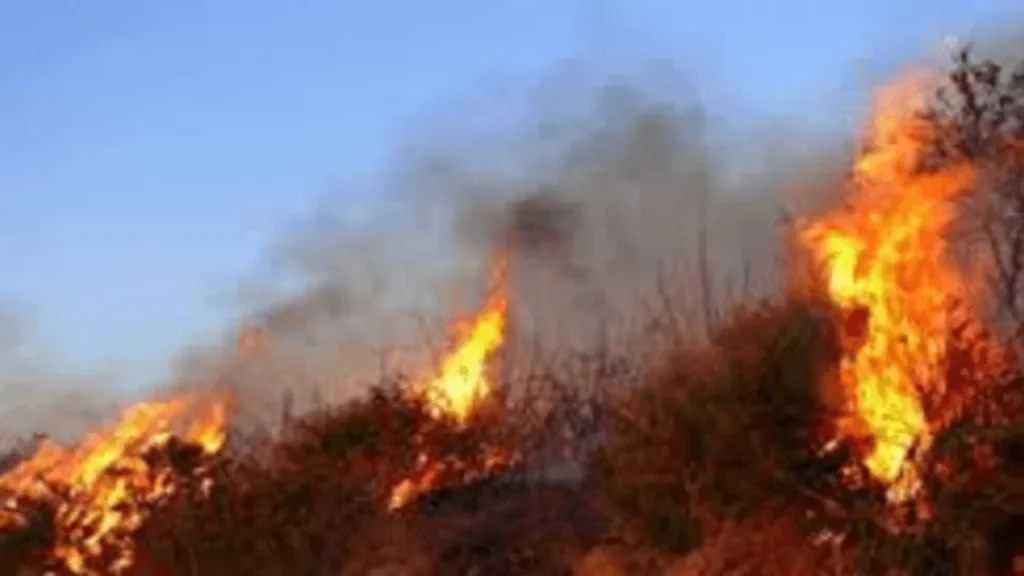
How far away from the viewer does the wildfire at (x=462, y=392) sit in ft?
73.0

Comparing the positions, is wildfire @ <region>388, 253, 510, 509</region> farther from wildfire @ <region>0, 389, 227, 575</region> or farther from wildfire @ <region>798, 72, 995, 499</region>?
wildfire @ <region>798, 72, 995, 499</region>

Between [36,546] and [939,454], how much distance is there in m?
11.3

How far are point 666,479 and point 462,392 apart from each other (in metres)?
8.38

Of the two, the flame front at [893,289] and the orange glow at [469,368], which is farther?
the orange glow at [469,368]

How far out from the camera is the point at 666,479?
15312 mm

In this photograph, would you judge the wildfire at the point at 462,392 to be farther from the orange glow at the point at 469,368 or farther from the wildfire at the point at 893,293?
the wildfire at the point at 893,293

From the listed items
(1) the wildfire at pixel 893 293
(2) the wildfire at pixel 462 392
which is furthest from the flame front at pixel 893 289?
(2) the wildfire at pixel 462 392

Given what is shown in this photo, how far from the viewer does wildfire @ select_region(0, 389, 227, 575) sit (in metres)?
21.1

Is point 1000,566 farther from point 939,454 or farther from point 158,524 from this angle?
point 158,524

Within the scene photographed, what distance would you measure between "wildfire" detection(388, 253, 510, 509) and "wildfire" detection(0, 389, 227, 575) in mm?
2084

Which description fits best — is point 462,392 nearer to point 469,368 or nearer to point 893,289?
point 469,368

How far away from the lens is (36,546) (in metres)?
22.2

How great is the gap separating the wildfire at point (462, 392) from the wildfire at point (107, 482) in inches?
82.0

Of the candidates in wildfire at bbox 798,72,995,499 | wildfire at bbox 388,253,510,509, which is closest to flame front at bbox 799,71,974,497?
wildfire at bbox 798,72,995,499
